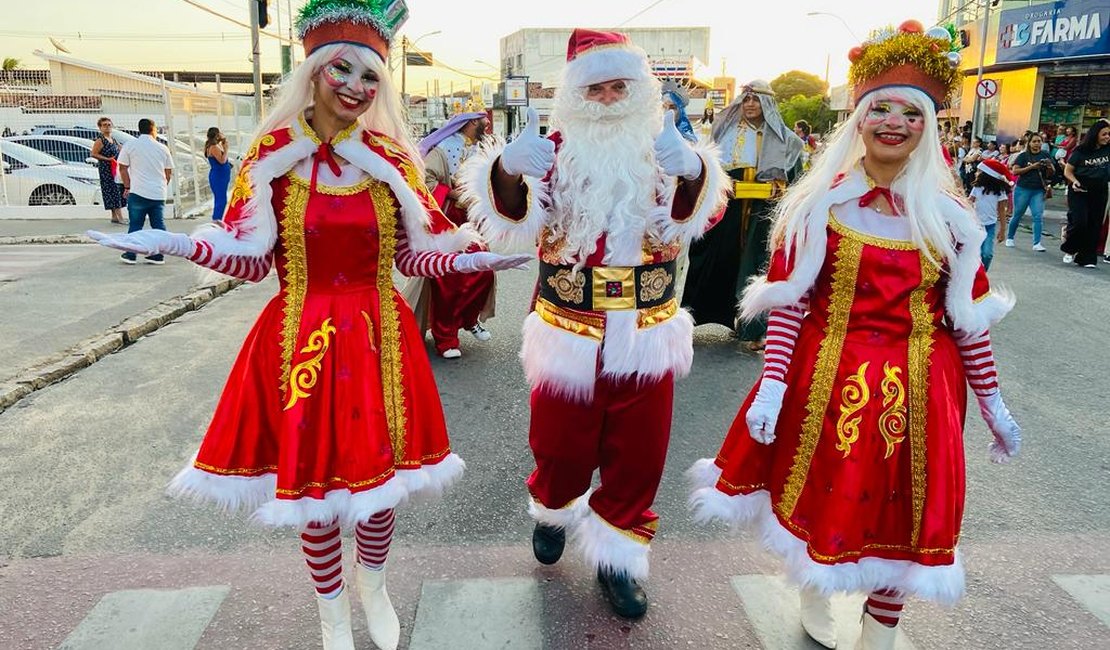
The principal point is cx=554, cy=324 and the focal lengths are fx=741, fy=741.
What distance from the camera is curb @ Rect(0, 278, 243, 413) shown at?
4.96m

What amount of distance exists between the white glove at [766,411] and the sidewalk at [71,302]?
3.26 m

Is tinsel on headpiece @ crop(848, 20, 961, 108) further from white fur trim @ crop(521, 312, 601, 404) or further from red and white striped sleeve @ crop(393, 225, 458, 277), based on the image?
red and white striped sleeve @ crop(393, 225, 458, 277)

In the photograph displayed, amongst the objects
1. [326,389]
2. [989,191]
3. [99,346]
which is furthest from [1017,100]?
[326,389]

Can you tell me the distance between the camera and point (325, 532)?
2.35 m

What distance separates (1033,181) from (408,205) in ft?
37.8

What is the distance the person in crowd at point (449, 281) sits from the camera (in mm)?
5543

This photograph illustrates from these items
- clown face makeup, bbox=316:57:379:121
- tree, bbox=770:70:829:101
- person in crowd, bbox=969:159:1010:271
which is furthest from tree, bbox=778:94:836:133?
clown face makeup, bbox=316:57:379:121

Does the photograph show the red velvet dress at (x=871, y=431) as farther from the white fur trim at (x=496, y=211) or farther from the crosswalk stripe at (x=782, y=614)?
the white fur trim at (x=496, y=211)

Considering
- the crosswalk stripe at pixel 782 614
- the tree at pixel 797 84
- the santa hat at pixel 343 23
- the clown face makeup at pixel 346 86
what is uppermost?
the tree at pixel 797 84

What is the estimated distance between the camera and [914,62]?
2.23 metres

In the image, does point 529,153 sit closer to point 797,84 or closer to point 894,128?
point 894,128

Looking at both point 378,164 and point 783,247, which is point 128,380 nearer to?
point 378,164

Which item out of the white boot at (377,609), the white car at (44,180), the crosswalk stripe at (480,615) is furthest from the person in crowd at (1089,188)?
the white car at (44,180)

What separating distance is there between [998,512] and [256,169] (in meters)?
3.53
